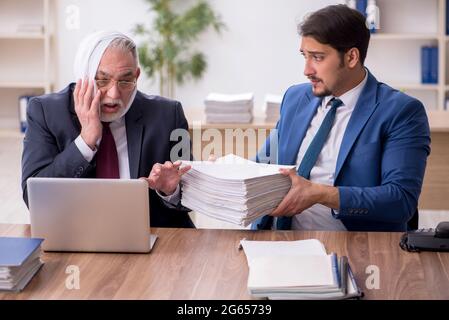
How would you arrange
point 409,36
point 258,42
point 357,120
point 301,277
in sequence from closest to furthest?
point 301,277
point 357,120
point 409,36
point 258,42

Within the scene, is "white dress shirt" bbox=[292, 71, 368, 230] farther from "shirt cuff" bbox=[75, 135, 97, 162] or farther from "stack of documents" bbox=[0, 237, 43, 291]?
"stack of documents" bbox=[0, 237, 43, 291]

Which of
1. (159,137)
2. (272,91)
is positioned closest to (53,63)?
(272,91)

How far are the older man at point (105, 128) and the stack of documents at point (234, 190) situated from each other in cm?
10

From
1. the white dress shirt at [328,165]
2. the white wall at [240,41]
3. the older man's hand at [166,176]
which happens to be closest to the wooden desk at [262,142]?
the white dress shirt at [328,165]

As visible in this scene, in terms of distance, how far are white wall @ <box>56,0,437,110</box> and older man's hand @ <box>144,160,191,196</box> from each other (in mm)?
4563

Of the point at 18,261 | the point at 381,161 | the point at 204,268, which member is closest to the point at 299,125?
the point at 381,161

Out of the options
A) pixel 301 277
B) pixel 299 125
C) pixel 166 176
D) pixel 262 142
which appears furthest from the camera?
pixel 262 142

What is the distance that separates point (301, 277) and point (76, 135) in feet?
3.38

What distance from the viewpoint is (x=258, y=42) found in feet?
23.0

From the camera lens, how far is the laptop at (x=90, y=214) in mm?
2064

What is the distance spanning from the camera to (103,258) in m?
2.08

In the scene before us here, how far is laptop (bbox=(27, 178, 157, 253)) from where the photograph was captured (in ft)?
6.77

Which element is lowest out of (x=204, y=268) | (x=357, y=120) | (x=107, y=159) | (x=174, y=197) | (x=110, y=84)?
(x=204, y=268)

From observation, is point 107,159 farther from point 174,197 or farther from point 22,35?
point 22,35
